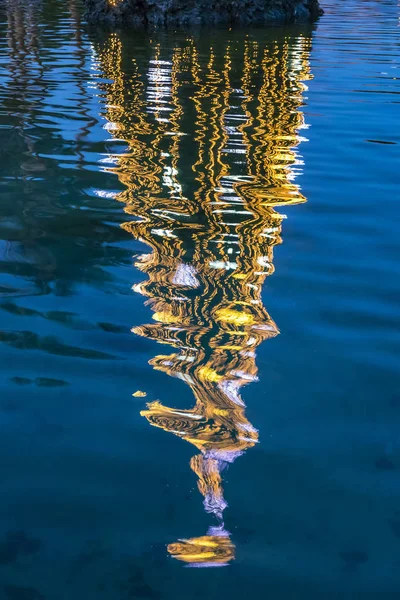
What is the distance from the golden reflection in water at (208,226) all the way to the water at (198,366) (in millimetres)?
14

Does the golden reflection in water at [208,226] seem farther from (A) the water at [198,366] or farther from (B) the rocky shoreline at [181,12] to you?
(B) the rocky shoreline at [181,12]

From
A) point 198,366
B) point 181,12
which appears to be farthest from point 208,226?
point 181,12

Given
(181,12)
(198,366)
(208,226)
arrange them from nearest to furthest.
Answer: (198,366)
(208,226)
(181,12)

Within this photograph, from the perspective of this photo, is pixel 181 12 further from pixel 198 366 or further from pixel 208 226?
pixel 198 366

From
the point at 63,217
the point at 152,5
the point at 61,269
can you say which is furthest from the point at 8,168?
the point at 152,5

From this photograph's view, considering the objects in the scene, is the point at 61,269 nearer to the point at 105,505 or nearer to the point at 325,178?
the point at 105,505

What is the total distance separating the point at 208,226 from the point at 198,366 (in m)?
1.98

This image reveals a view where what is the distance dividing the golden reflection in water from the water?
1 centimetres

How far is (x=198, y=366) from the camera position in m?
3.32

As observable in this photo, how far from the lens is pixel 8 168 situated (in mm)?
6477

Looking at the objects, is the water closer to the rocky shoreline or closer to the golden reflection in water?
the golden reflection in water

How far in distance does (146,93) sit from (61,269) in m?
6.85

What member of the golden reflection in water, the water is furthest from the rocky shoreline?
the water

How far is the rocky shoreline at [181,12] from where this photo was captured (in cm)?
2095
